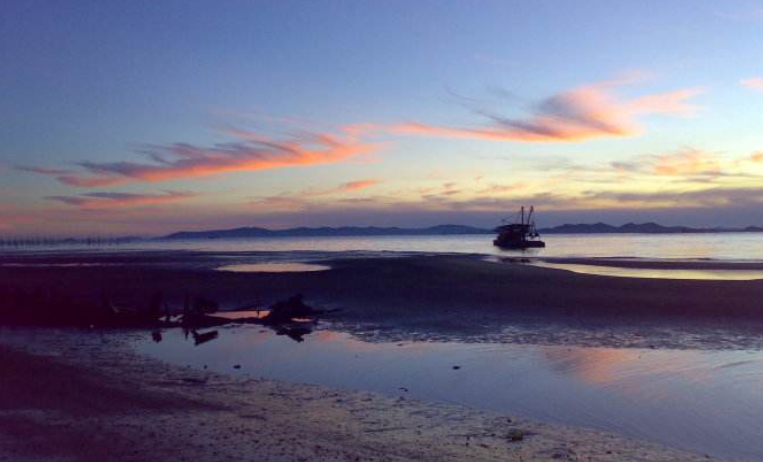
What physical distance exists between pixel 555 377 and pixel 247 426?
7.44 meters

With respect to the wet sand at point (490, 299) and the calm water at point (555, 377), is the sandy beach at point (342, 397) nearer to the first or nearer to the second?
the wet sand at point (490, 299)

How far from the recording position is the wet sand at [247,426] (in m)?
8.76

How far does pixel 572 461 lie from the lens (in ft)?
28.7

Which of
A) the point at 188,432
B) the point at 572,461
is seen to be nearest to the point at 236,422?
the point at 188,432

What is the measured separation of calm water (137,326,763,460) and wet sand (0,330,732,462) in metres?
0.91

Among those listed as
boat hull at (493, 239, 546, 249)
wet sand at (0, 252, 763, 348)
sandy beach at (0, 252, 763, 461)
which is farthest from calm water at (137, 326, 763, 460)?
boat hull at (493, 239, 546, 249)

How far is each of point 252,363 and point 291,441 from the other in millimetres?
8087

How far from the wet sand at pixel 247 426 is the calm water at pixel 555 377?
0.91m

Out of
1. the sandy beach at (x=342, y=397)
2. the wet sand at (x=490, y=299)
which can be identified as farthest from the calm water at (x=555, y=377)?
the wet sand at (x=490, y=299)

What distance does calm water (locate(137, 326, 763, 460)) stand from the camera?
1102 centimetres

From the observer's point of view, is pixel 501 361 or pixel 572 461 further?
pixel 501 361

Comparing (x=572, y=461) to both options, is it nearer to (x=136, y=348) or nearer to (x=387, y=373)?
(x=387, y=373)

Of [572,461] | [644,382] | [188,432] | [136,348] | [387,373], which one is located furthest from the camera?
[136,348]

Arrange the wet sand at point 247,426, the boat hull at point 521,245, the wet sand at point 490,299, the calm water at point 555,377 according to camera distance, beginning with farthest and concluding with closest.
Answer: the boat hull at point 521,245
the wet sand at point 490,299
the calm water at point 555,377
the wet sand at point 247,426
